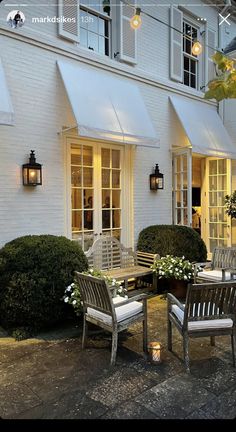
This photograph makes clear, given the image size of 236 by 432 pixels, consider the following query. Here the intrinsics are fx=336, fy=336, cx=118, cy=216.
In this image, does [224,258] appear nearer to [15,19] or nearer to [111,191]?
[111,191]

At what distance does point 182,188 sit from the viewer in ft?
24.6

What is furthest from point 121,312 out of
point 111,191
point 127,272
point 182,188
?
point 182,188

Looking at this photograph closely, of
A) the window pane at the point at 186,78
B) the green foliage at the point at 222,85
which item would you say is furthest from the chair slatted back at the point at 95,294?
the window pane at the point at 186,78

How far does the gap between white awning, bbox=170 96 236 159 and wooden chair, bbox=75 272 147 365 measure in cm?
431

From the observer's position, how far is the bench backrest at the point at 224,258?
19.5 feet

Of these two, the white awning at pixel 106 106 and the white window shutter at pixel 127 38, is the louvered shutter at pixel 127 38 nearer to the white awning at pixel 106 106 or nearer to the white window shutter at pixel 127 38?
the white window shutter at pixel 127 38

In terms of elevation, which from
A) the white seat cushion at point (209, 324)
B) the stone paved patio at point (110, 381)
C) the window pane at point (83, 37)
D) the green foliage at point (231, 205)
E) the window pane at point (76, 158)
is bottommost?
the stone paved patio at point (110, 381)

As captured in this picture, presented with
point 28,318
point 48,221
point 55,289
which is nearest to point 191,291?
point 55,289

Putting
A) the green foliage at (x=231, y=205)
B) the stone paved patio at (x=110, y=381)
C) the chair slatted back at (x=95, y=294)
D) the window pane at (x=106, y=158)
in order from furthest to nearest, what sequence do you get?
the green foliage at (x=231, y=205) → the window pane at (x=106, y=158) → the chair slatted back at (x=95, y=294) → the stone paved patio at (x=110, y=381)

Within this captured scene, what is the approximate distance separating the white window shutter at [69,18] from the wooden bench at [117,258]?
350 centimetres

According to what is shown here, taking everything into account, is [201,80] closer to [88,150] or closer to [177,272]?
[88,150]

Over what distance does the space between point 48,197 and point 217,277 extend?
120 inches

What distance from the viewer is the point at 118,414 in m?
2.68

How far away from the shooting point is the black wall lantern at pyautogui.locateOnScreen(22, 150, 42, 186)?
200 inches
